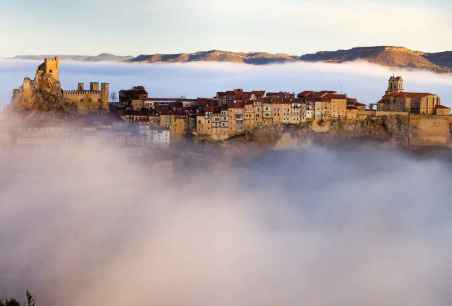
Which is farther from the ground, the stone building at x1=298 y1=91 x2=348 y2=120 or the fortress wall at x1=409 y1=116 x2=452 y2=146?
the stone building at x1=298 y1=91 x2=348 y2=120

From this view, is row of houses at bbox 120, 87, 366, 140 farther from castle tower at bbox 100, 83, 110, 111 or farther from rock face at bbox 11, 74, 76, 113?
rock face at bbox 11, 74, 76, 113

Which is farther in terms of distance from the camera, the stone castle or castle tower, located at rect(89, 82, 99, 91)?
castle tower, located at rect(89, 82, 99, 91)

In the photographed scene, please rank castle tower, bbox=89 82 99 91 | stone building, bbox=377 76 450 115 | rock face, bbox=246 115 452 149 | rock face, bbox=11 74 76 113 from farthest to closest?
stone building, bbox=377 76 450 115 < castle tower, bbox=89 82 99 91 < rock face, bbox=246 115 452 149 < rock face, bbox=11 74 76 113

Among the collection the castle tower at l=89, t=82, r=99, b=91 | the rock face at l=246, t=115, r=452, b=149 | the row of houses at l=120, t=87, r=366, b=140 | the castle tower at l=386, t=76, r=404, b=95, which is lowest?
the rock face at l=246, t=115, r=452, b=149

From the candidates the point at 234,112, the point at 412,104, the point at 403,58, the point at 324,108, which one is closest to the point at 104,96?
the point at 234,112

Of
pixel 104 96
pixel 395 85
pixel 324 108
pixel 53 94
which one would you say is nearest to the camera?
pixel 53 94

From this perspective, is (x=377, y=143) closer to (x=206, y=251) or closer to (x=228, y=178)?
(x=228, y=178)

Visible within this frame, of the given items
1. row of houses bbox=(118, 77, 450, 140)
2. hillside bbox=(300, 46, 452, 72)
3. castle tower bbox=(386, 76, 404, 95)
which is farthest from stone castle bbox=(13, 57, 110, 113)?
hillside bbox=(300, 46, 452, 72)

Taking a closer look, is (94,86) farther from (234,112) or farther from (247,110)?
(247,110)
